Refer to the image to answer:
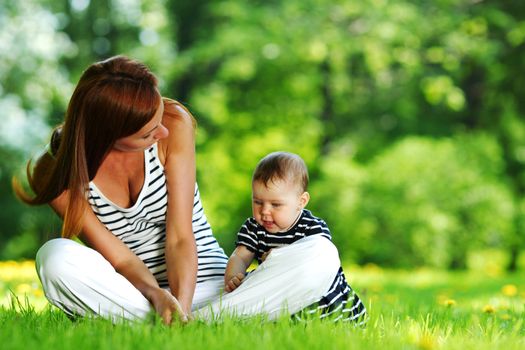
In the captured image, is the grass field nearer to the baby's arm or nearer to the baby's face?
the baby's arm

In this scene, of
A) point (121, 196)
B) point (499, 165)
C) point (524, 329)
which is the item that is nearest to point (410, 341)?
point (524, 329)

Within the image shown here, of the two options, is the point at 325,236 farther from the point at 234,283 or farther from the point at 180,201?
the point at 180,201

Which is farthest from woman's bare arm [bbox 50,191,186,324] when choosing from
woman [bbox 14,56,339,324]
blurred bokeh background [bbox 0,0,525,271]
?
blurred bokeh background [bbox 0,0,525,271]

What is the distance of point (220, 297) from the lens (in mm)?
3086

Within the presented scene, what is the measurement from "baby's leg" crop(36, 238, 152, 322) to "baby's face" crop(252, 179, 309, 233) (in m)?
0.62

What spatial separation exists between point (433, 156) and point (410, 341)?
8730 mm

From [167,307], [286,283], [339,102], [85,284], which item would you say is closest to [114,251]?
[85,284]

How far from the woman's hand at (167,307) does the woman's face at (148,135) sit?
24.3 inches

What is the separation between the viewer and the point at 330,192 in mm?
11961

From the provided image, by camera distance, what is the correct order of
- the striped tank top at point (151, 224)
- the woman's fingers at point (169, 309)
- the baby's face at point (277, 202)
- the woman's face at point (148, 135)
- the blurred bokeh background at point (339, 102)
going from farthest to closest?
the blurred bokeh background at point (339, 102) → the striped tank top at point (151, 224) → the baby's face at point (277, 202) → the woman's face at point (148, 135) → the woman's fingers at point (169, 309)

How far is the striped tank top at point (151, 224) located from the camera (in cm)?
333

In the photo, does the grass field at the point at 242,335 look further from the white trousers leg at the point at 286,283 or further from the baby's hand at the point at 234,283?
the baby's hand at the point at 234,283

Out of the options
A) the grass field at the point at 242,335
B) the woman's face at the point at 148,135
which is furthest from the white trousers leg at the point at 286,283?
the woman's face at the point at 148,135

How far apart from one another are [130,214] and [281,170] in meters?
0.72
